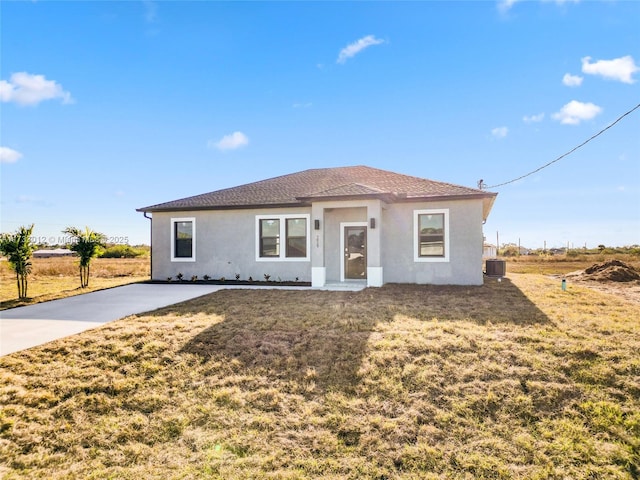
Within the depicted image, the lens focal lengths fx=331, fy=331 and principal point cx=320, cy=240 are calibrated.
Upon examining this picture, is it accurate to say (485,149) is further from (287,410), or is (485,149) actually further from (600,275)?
(287,410)

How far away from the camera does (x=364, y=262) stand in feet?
41.4

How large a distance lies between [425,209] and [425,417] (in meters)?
9.01

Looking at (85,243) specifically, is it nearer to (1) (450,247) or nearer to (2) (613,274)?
(1) (450,247)

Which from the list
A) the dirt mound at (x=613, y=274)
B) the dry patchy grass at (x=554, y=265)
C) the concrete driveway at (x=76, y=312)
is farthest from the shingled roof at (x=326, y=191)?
the dry patchy grass at (x=554, y=265)

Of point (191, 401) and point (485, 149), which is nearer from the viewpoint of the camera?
point (191, 401)

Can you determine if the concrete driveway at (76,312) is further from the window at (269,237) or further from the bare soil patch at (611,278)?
the bare soil patch at (611,278)

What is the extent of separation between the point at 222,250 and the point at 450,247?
28.8ft

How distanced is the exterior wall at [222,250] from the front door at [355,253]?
4.80 ft

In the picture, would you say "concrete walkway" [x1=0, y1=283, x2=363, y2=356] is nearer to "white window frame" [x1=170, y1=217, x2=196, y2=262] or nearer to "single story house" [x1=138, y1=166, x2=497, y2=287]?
"single story house" [x1=138, y1=166, x2=497, y2=287]

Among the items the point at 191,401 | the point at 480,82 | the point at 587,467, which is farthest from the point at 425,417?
the point at 480,82

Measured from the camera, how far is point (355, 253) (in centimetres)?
1262

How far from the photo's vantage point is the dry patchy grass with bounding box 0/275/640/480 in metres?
3.30

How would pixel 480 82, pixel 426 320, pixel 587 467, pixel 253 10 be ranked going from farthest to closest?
pixel 480 82 < pixel 253 10 < pixel 426 320 < pixel 587 467

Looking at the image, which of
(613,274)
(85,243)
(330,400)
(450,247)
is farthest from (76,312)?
(613,274)
